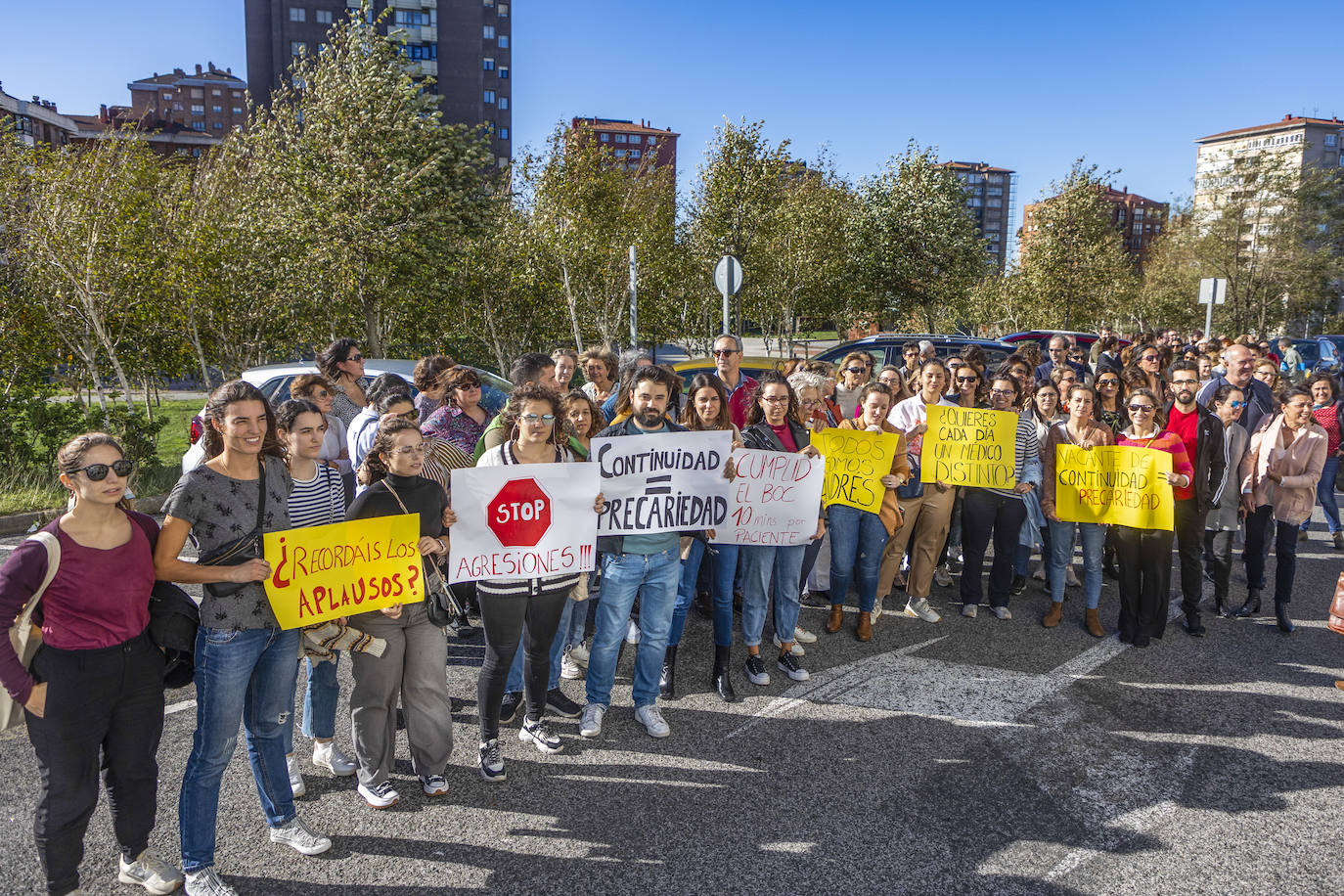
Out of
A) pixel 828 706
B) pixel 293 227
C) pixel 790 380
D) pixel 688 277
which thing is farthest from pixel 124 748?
pixel 688 277

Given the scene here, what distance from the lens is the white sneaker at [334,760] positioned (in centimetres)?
438

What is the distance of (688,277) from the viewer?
77.2 ft

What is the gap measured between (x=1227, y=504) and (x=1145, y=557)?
1390 millimetres

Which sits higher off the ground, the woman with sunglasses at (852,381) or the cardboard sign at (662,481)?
the woman with sunglasses at (852,381)

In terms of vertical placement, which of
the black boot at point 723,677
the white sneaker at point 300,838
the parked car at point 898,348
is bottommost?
the white sneaker at point 300,838

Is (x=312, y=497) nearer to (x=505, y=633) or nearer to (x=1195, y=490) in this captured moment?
(x=505, y=633)

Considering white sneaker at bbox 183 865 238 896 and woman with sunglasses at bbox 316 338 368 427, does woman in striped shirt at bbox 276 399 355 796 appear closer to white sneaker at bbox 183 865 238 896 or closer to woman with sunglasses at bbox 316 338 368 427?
white sneaker at bbox 183 865 238 896

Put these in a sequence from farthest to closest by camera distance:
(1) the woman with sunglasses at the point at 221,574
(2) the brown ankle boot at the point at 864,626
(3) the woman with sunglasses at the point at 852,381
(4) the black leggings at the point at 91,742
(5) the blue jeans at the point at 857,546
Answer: (3) the woman with sunglasses at the point at 852,381, (2) the brown ankle boot at the point at 864,626, (5) the blue jeans at the point at 857,546, (1) the woman with sunglasses at the point at 221,574, (4) the black leggings at the point at 91,742

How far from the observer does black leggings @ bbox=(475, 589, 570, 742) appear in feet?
14.2

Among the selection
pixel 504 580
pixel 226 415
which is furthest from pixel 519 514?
pixel 226 415

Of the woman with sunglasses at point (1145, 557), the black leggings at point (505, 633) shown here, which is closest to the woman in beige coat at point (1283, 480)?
the woman with sunglasses at point (1145, 557)

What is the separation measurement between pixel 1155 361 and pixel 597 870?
27.8 ft

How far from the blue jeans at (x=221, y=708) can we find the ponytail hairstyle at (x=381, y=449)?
2.66 feet

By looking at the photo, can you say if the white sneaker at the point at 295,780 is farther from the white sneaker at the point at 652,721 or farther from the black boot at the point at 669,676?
the black boot at the point at 669,676
